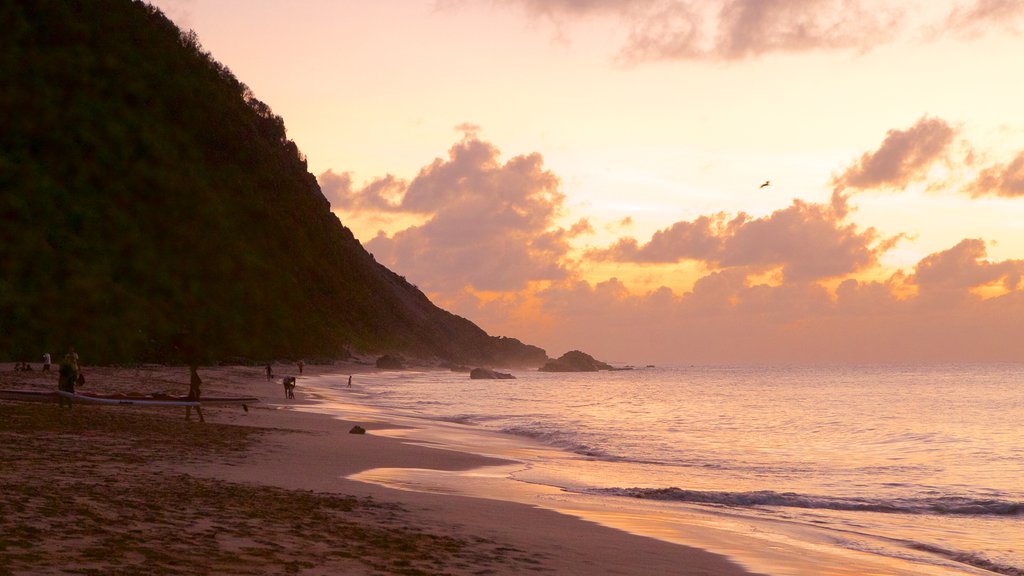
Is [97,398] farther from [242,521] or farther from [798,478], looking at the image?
[798,478]

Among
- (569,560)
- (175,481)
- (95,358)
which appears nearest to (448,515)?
(569,560)

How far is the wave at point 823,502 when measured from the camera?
19.6 meters

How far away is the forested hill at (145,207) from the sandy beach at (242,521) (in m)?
35.6

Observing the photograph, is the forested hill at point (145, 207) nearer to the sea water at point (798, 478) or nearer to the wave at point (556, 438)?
the wave at point (556, 438)

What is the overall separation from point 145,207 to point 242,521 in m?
98.8

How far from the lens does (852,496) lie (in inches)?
853

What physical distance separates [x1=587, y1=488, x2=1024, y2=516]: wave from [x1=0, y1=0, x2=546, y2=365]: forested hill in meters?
38.0

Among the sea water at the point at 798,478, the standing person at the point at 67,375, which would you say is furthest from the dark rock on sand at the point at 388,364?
the standing person at the point at 67,375

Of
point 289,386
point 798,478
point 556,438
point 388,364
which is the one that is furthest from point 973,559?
point 388,364

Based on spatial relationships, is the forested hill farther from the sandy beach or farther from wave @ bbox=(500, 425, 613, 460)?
the sandy beach

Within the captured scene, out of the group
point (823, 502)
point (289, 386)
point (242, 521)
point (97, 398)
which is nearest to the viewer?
point (242, 521)

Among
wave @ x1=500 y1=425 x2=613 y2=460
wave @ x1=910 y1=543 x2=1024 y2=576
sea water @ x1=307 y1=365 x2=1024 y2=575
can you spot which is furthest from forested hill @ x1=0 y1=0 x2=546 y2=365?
wave @ x1=910 y1=543 x2=1024 y2=576

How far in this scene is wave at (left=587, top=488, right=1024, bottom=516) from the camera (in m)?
19.6

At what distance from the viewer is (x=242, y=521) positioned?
10766 mm
